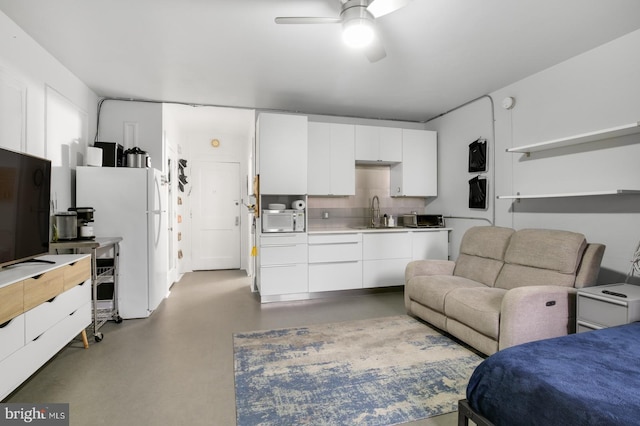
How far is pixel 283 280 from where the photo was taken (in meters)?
4.08

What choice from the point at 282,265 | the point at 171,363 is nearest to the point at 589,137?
the point at 282,265

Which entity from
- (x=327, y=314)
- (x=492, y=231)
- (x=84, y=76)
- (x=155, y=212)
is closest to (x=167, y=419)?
(x=327, y=314)

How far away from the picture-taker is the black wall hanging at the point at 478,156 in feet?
13.4

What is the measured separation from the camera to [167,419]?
6.00ft

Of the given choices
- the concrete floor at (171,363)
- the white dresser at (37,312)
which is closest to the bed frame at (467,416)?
the concrete floor at (171,363)

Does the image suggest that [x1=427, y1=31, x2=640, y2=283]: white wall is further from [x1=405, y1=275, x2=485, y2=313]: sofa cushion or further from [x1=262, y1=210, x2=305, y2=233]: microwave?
[x1=262, y1=210, x2=305, y2=233]: microwave

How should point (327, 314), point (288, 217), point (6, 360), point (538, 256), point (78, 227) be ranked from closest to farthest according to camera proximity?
1. point (6, 360)
2. point (538, 256)
3. point (78, 227)
4. point (327, 314)
5. point (288, 217)

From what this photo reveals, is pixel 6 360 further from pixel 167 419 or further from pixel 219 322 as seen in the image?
pixel 219 322

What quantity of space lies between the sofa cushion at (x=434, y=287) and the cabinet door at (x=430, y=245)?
1.20 meters

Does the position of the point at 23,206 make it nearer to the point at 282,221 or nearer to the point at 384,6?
the point at 282,221

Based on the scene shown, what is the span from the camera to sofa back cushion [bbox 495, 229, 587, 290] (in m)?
2.59

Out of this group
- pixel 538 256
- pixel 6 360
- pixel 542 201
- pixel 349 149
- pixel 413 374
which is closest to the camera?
pixel 6 360

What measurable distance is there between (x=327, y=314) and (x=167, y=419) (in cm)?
206

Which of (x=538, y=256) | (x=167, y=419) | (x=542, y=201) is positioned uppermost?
(x=542, y=201)
